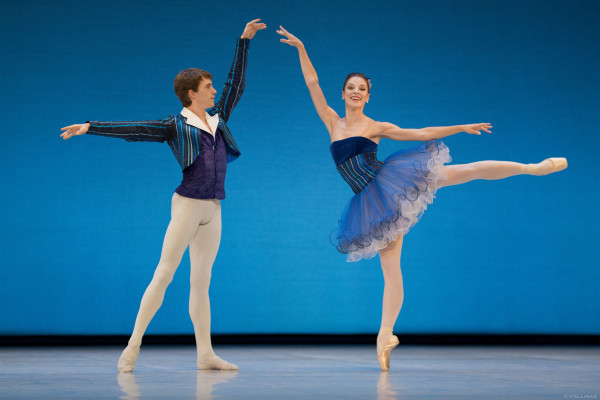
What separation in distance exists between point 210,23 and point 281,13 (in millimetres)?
515

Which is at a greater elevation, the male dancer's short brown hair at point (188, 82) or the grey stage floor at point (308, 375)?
the male dancer's short brown hair at point (188, 82)

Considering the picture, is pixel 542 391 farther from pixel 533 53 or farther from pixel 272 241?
pixel 533 53

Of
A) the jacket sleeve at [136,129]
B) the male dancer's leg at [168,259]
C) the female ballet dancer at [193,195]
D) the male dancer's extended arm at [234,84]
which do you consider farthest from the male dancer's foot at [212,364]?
the male dancer's extended arm at [234,84]

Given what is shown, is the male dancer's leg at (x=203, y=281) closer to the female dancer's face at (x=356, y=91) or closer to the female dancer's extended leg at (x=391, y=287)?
the female dancer's extended leg at (x=391, y=287)

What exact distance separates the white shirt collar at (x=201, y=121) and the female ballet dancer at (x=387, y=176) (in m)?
0.57

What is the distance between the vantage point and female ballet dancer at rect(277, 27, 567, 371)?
3.51 m

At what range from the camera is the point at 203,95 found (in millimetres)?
3457

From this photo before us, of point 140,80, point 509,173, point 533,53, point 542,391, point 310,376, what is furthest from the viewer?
point 533,53

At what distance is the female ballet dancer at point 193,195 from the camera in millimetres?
3289

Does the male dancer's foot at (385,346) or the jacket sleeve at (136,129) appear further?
the male dancer's foot at (385,346)

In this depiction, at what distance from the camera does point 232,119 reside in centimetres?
531

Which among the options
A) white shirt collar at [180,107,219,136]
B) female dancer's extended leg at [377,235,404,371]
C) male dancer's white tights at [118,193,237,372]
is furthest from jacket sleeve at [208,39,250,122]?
female dancer's extended leg at [377,235,404,371]

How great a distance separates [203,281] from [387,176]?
3.36ft

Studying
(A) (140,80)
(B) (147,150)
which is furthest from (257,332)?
(A) (140,80)
